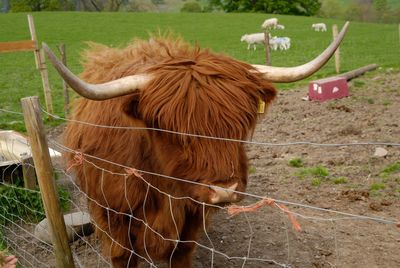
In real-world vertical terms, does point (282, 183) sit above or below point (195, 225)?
below

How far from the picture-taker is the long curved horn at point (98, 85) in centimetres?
227

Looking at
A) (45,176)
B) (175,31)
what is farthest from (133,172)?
(175,31)

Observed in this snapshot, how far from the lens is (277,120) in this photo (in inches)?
338

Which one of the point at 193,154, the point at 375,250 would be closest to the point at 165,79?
the point at 193,154

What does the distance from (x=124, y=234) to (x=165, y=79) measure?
4.05 feet

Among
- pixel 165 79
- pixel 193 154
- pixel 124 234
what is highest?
pixel 165 79

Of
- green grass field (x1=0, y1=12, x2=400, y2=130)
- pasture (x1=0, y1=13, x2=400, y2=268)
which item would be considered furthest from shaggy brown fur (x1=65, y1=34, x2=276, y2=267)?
green grass field (x1=0, y1=12, x2=400, y2=130)

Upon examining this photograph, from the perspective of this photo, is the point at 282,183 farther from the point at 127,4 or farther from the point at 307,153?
the point at 127,4

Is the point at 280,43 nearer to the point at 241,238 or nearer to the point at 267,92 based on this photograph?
the point at 241,238

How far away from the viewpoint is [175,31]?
30266 mm

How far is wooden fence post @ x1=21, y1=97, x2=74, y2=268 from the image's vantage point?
2771 mm

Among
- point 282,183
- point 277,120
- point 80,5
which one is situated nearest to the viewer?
point 282,183

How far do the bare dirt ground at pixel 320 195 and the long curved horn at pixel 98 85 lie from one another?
3.38 feet

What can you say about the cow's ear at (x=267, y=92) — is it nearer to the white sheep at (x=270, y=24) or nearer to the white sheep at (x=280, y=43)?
the white sheep at (x=280, y=43)
